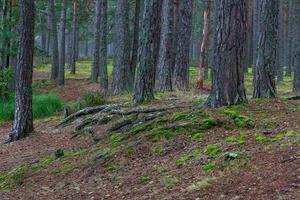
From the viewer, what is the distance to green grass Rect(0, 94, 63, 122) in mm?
15555

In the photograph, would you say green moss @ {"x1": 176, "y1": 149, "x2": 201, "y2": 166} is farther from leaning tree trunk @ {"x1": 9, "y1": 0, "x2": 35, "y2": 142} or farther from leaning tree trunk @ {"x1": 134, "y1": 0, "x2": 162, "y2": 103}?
leaning tree trunk @ {"x1": 9, "y1": 0, "x2": 35, "y2": 142}

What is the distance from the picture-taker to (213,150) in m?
6.66

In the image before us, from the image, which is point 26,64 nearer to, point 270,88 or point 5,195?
point 5,195

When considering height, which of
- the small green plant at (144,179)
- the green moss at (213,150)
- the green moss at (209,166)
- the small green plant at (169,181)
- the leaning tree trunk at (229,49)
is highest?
the leaning tree trunk at (229,49)

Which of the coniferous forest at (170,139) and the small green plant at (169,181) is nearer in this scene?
the coniferous forest at (170,139)

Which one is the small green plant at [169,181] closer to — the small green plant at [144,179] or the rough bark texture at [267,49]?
the small green plant at [144,179]

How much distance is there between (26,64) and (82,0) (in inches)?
956

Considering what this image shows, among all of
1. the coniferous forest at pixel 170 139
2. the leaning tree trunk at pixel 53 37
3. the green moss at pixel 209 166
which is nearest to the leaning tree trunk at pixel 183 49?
the coniferous forest at pixel 170 139

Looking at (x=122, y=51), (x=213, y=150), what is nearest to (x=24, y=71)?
(x=213, y=150)

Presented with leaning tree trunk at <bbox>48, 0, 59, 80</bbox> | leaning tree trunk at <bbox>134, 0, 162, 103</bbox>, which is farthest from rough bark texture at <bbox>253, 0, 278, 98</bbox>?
leaning tree trunk at <bbox>48, 0, 59, 80</bbox>

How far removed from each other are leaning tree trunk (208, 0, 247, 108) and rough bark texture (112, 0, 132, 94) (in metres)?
9.14

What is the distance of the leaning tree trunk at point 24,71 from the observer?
10.5 m

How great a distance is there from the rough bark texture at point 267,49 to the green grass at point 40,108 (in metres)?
8.26

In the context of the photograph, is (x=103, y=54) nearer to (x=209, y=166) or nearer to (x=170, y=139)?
(x=170, y=139)
